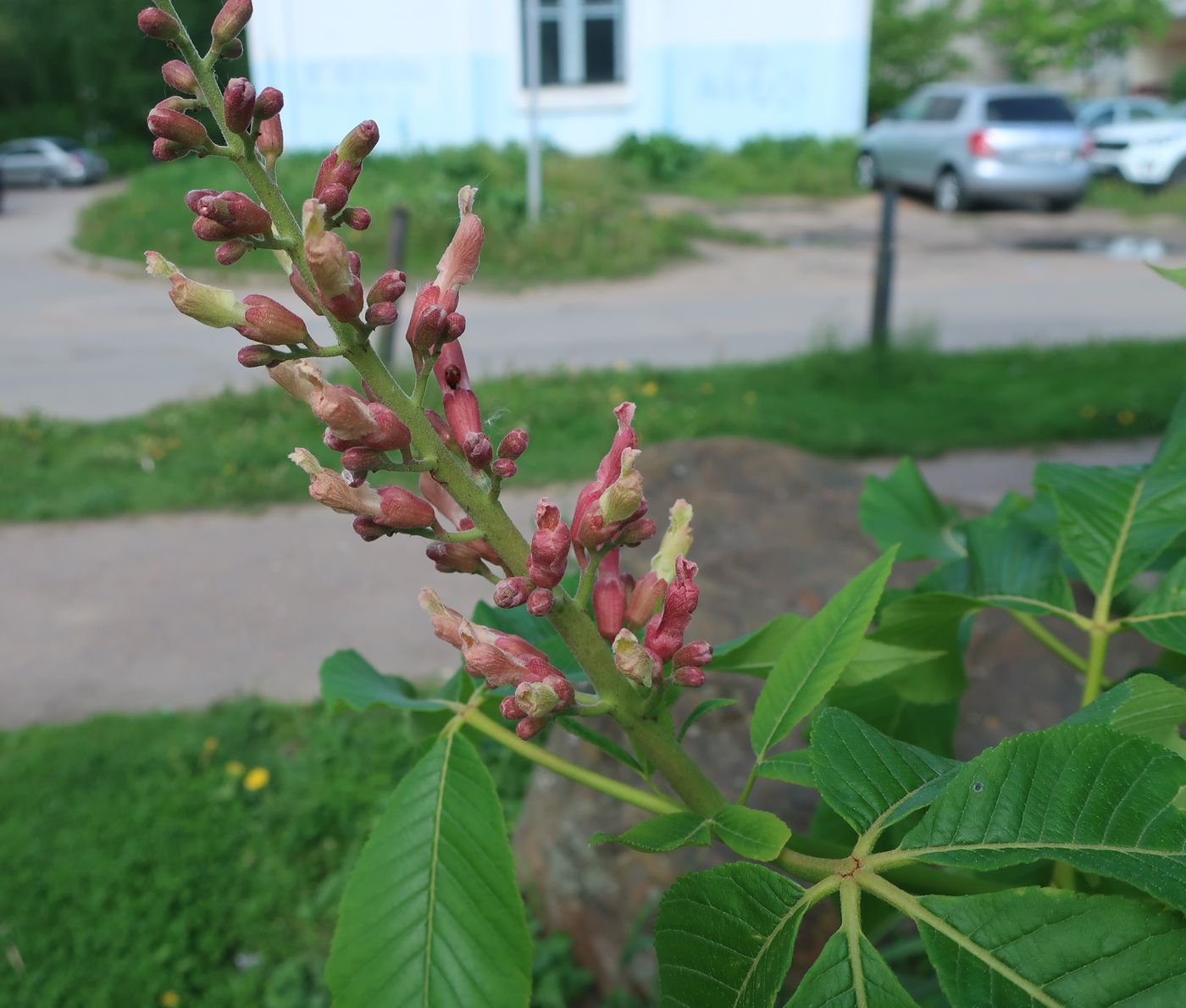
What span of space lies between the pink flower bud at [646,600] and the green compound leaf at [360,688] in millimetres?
236

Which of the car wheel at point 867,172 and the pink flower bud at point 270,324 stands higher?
the pink flower bud at point 270,324

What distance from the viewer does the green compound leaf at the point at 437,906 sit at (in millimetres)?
853

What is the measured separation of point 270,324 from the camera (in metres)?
0.80

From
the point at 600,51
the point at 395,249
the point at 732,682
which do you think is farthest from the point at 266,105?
the point at 600,51

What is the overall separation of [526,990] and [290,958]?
2416 mm

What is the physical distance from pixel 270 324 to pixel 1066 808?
2.10 feet

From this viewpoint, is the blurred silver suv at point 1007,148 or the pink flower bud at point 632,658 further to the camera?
the blurred silver suv at point 1007,148

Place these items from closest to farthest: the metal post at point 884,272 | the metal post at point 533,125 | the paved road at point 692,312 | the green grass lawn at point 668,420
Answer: the green grass lawn at point 668,420, the metal post at point 884,272, the paved road at point 692,312, the metal post at point 533,125

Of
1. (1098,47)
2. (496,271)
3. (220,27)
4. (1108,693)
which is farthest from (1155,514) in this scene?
(1098,47)

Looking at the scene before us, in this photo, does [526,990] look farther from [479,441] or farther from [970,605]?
[970,605]

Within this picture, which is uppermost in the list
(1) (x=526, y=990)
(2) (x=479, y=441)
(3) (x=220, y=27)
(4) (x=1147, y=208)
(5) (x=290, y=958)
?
(3) (x=220, y=27)

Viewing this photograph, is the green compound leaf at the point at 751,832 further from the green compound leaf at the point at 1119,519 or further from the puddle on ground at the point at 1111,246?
the puddle on ground at the point at 1111,246

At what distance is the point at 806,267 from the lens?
13.4 metres

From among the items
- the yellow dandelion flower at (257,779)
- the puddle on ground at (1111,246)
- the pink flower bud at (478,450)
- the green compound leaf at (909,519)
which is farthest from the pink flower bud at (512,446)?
the puddle on ground at (1111,246)
